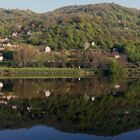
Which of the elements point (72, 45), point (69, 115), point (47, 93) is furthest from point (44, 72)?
point (69, 115)

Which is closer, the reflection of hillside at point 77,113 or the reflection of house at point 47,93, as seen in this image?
the reflection of hillside at point 77,113

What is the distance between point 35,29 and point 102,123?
323ft

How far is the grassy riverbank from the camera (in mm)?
66938

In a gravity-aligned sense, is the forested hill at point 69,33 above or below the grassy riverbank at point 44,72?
above

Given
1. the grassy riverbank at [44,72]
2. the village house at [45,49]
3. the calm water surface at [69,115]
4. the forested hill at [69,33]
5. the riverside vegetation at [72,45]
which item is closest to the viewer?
the calm water surface at [69,115]

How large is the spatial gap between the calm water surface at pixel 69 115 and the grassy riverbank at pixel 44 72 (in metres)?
25.3

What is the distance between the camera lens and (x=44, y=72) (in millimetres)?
69188

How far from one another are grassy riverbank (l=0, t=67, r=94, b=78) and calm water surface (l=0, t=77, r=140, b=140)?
83.1ft

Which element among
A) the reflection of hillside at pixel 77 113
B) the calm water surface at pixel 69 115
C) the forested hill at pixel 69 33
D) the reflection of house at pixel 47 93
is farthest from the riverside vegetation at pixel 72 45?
the reflection of hillside at pixel 77 113

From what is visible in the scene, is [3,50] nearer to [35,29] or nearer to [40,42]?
[40,42]

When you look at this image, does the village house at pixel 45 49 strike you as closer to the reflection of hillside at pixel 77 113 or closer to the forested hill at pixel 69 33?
the forested hill at pixel 69 33

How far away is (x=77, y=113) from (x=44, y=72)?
4089 centimetres

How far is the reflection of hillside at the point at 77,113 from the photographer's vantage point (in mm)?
23938

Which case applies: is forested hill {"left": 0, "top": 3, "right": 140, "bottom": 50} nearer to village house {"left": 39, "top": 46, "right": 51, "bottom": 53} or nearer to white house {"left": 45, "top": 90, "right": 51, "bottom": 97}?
village house {"left": 39, "top": 46, "right": 51, "bottom": 53}
